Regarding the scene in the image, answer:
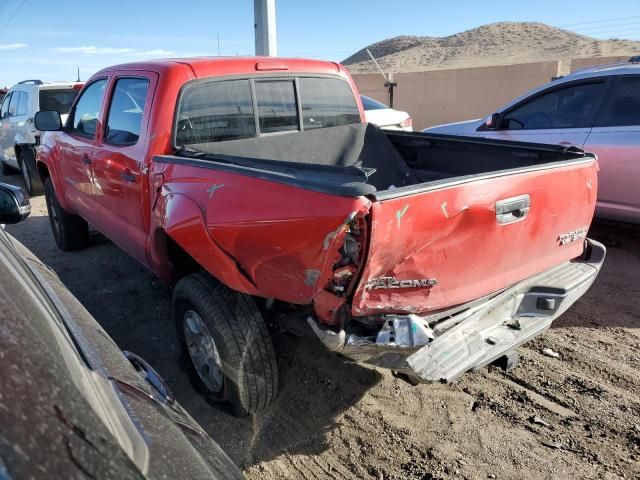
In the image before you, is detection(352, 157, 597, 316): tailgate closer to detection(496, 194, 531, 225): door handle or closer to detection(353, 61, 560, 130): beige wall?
detection(496, 194, 531, 225): door handle

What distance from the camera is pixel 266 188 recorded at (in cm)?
241

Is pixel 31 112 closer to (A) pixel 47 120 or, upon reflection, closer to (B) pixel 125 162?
(A) pixel 47 120

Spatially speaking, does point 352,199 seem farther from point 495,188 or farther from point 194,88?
point 194,88

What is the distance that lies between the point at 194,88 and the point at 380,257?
209cm

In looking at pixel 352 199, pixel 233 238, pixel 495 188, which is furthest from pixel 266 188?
pixel 495 188

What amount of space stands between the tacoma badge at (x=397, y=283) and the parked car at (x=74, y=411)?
97 centimetres

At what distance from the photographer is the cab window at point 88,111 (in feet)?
14.7

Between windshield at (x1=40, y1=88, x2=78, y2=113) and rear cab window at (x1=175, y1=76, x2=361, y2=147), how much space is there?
20.2ft

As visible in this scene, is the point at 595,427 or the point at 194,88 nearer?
the point at 595,427

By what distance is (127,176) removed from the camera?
3.72m

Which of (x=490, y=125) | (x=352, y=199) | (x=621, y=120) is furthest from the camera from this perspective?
(x=490, y=125)

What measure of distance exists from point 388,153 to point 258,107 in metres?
1.22

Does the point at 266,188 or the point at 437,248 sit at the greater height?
the point at 266,188

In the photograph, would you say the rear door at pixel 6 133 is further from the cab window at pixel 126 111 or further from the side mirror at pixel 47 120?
the cab window at pixel 126 111
